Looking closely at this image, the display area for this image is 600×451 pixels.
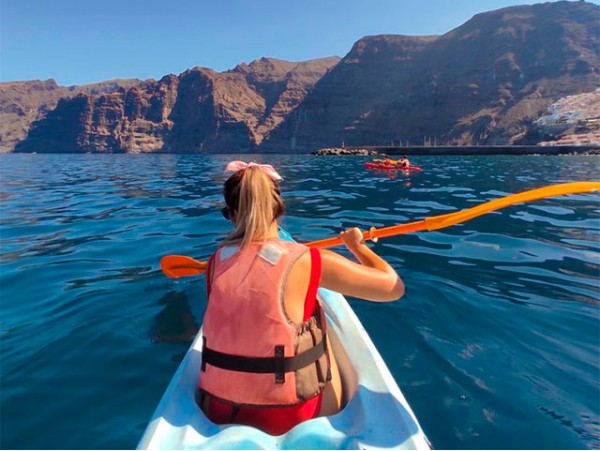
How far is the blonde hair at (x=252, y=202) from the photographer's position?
88.6 inches

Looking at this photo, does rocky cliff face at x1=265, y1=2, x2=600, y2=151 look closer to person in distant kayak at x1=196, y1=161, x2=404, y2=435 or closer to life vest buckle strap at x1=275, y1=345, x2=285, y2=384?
person in distant kayak at x1=196, y1=161, x2=404, y2=435

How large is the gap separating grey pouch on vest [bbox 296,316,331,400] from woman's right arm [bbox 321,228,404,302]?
0.28 metres

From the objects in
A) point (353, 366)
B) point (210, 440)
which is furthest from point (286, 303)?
point (353, 366)

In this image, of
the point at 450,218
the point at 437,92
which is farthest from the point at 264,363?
the point at 437,92

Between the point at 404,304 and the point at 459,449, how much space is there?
8.38ft

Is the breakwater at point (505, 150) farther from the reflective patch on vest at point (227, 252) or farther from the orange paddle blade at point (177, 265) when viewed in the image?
the reflective patch on vest at point (227, 252)

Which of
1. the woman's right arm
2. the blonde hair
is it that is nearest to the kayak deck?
the woman's right arm

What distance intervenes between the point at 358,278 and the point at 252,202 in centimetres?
78

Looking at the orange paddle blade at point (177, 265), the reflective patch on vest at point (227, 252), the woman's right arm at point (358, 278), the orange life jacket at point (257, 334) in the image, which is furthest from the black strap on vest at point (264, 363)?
the orange paddle blade at point (177, 265)

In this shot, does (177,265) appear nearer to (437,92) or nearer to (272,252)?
(272,252)

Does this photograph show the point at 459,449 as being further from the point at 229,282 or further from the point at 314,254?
the point at 229,282

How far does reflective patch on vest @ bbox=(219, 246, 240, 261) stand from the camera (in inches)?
90.2

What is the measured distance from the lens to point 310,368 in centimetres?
233

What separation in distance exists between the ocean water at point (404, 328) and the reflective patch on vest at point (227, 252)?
74.6 inches
